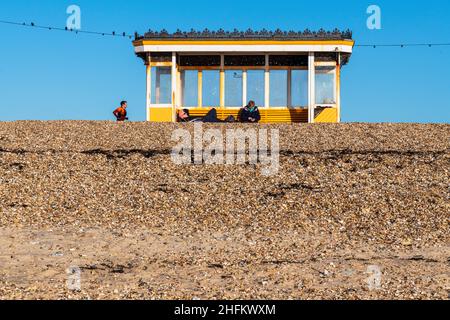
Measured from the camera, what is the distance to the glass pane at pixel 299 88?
29.4m

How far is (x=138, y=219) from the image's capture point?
48.4ft

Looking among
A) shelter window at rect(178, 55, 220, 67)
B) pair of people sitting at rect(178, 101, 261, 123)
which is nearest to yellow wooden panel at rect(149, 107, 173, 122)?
pair of people sitting at rect(178, 101, 261, 123)

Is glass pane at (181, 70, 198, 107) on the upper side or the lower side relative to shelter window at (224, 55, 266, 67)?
lower

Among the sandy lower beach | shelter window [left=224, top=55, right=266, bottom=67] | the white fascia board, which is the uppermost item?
the white fascia board

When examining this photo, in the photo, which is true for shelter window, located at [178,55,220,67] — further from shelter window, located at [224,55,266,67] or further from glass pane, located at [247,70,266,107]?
glass pane, located at [247,70,266,107]

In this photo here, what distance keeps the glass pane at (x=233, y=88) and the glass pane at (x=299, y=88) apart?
2.26 metres

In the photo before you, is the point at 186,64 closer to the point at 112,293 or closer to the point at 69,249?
the point at 69,249

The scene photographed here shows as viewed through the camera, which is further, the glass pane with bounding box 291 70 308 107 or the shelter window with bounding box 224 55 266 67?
the shelter window with bounding box 224 55 266 67

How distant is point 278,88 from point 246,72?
5.10 ft

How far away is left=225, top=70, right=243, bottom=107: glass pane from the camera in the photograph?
29.4 metres

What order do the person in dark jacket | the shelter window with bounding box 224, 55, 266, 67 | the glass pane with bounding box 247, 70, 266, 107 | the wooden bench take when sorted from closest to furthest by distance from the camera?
the person in dark jacket → the wooden bench → the glass pane with bounding box 247, 70, 266, 107 → the shelter window with bounding box 224, 55, 266, 67

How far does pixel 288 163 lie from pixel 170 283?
8856 millimetres

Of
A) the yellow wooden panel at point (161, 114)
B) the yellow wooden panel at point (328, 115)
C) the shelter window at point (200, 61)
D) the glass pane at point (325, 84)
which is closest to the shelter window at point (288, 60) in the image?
the glass pane at point (325, 84)

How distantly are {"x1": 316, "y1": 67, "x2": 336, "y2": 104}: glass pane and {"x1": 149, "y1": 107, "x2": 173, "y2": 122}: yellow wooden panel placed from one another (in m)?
6.35
